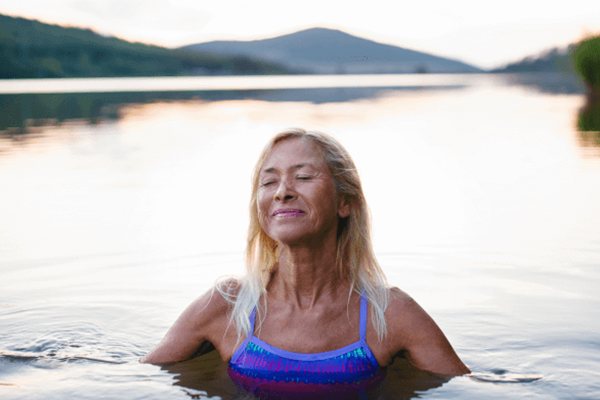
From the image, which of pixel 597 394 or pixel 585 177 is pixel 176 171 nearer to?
pixel 585 177

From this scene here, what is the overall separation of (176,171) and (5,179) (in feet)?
8.83

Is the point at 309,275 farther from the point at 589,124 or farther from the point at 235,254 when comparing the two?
the point at 589,124

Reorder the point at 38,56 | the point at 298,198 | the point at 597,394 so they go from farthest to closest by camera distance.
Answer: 1. the point at 38,56
2. the point at 597,394
3. the point at 298,198

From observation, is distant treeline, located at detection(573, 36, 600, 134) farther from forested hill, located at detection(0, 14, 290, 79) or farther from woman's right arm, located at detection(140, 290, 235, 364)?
forested hill, located at detection(0, 14, 290, 79)

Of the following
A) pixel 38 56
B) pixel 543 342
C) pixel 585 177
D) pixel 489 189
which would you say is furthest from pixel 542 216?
pixel 38 56

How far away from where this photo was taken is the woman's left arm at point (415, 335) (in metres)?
3.58

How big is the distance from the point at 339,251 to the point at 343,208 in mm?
227

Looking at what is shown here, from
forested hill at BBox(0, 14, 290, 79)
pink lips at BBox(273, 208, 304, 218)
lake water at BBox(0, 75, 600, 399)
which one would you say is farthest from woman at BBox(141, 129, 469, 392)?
forested hill at BBox(0, 14, 290, 79)

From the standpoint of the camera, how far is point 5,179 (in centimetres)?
1160

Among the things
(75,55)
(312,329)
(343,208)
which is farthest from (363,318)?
(75,55)

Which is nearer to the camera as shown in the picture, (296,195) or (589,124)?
(296,195)

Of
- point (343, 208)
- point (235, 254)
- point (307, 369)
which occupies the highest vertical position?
point (343, 208)

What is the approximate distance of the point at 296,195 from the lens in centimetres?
352

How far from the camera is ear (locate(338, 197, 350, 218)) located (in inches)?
145
